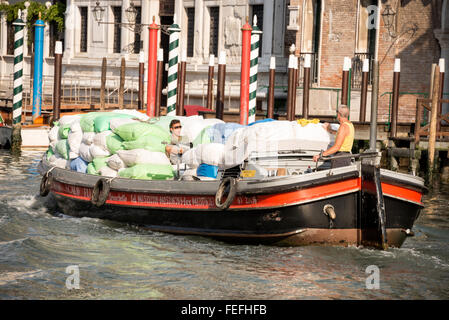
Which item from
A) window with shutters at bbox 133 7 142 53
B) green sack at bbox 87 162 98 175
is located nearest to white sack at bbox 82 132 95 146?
green sack at bbox 87 162 98 175

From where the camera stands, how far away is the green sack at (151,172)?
11914mm

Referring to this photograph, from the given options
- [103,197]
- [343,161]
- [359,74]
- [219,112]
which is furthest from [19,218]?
[359,74]

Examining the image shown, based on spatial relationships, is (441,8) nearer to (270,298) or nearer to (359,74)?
(359,74)

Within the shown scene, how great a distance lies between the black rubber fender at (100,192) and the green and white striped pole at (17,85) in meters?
11.4

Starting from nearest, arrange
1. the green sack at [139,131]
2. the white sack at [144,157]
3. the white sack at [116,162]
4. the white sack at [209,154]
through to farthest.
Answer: the white sack at [209,154], the white sack at [144,157], the green sack at [139,131], the white sack at [116,162]

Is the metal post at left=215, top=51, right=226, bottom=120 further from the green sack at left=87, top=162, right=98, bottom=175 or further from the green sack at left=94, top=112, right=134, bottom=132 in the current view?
the green sack at left=87, top=162, right=98, bottom=175

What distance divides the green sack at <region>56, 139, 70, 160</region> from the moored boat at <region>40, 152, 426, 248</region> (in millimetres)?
2747

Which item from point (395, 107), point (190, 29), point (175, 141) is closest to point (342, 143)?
point (175, 141)

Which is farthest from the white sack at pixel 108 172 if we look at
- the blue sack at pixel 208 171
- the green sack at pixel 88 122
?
the blue sack at pixel 208 171

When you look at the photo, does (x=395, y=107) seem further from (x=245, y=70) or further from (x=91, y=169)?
(x=91, y=169)

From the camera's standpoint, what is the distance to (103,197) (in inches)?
473

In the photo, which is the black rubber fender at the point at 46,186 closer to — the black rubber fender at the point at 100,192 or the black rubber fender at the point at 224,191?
the black rubber fender at the point at 100,192

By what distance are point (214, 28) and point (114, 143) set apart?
18.2m

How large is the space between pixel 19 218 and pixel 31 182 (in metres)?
4.57
